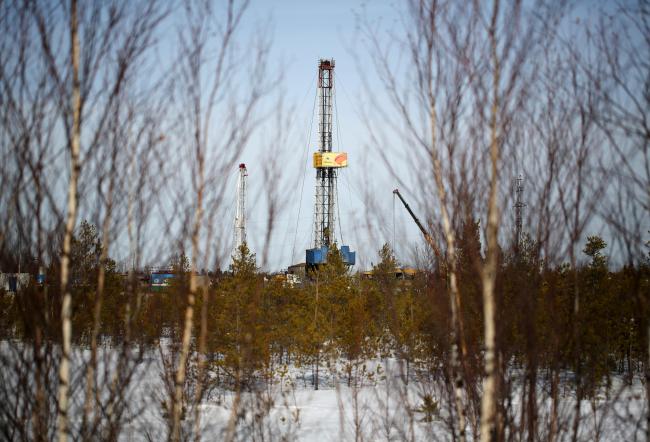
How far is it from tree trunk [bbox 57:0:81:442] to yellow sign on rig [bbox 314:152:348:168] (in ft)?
124

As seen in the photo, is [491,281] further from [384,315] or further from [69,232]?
[384,315]

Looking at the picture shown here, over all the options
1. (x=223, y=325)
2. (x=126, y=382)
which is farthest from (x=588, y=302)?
(x=126, y=382)

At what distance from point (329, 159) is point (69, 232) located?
3859cm

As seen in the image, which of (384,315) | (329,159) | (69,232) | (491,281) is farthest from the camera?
(329,159)

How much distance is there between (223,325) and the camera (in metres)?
14.0

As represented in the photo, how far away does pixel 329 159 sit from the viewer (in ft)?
135

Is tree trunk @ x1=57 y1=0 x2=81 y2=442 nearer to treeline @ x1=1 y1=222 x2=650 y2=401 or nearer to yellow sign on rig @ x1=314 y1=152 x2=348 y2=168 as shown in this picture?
treeline @ x1=1 y1=222 x2=650 y2=401

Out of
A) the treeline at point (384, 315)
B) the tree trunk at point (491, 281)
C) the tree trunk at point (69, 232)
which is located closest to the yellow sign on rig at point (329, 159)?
the treeline at point (384, 315)

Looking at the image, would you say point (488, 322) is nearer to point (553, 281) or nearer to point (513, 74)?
point (553, 281)

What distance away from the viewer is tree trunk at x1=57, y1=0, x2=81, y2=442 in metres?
2.71

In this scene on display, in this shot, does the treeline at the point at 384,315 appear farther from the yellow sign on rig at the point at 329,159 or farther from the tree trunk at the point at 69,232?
the yellow sign on rig at the point at 329,159

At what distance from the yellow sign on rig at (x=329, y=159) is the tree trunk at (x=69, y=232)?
3781cm

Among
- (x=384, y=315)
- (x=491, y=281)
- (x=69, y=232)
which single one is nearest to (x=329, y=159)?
(x=384, y=315)

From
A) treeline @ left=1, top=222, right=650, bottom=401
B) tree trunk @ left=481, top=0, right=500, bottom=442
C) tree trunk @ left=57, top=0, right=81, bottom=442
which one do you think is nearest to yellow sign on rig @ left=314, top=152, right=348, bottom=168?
treeline @ left=1, top=222, right=650, bottom=401
